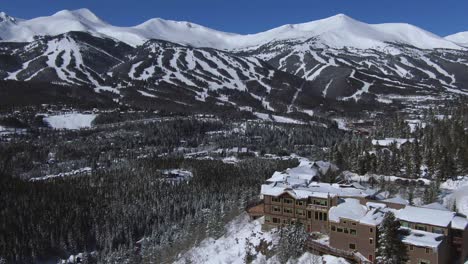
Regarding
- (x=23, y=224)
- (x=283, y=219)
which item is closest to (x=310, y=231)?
(x=283, y=219)

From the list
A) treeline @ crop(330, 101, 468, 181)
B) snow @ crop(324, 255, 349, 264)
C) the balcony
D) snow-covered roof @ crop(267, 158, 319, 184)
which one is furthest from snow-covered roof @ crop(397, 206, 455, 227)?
Result: treeline @ crop(330, 101, 468, 181)

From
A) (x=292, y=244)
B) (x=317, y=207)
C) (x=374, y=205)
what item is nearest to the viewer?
(x=292, y=244)

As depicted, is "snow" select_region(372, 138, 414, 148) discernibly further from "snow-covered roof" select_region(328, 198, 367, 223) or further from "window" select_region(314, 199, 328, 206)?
"snow-covered roof" select_region(328, 198, 367, 223)

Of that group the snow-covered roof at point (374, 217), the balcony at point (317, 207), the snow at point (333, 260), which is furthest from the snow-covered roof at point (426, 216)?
the balcony at point (317, 207)

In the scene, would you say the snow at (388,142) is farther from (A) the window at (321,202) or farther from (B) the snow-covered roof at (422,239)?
(B) the snow-covered roof at (422,239)

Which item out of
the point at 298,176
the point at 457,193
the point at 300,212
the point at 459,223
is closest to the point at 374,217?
the point at 459,223

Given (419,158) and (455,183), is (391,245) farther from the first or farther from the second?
(419,158)

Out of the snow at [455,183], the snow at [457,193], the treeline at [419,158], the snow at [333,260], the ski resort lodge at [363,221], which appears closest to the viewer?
the ski resort lodge at [363,221]

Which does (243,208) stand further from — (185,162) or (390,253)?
(185,162)
